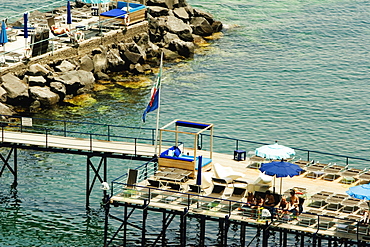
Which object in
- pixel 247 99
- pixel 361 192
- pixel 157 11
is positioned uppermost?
pixel 157 11

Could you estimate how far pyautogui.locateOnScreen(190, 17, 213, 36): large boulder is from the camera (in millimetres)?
92312

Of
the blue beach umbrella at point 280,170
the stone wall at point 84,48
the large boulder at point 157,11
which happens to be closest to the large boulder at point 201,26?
the large boulder at point 157,11

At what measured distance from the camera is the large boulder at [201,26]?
92.3 meters

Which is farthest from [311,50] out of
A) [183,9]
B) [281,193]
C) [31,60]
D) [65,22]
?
[281,193]

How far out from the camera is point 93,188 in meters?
56.7

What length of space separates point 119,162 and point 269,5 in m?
50.9

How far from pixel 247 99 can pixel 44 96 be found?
1777 centimetres

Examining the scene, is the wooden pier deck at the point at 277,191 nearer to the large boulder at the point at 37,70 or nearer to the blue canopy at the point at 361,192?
the blue canopy at the point at 361,192

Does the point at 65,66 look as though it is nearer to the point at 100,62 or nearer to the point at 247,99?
the point at 100,62

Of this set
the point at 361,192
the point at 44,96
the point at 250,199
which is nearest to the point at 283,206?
the point at 250,199

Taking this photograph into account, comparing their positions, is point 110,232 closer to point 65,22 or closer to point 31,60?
point 31,60

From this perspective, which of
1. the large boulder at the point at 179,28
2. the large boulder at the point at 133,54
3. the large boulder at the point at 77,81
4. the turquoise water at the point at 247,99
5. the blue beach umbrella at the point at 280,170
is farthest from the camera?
the large boulder at the point at 179,28

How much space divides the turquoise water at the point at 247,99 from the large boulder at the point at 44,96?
1068 mm

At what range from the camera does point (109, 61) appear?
78562 millimetres
